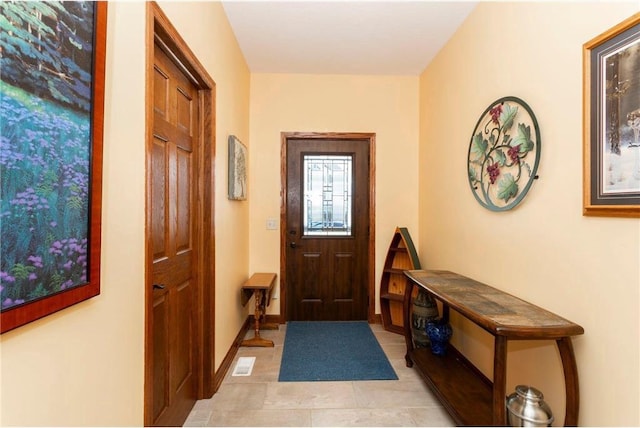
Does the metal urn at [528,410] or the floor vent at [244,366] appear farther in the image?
the floor vent at [244,366]

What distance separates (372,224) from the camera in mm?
3574

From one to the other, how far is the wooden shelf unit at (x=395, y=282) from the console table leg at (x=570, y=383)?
1848 millimetres

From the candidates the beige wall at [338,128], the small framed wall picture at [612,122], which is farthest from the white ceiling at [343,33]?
the small framed wall picture at [612,122]

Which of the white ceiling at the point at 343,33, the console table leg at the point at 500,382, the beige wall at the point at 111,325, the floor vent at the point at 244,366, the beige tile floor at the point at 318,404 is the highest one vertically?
the white ceiling at the point at 343,33

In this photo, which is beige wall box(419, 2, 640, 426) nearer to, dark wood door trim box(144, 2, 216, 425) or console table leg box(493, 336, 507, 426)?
console table leg box(493, 336, 507, 426)

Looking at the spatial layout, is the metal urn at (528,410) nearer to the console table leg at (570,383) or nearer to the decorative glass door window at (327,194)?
the console table leg at (570,383)

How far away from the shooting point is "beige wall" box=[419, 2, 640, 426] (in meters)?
1.24

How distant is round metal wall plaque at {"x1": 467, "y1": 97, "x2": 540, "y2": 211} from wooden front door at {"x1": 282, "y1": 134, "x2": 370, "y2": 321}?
145cm

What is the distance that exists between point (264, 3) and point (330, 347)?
2927 mm

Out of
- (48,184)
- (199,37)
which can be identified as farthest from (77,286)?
(199,37)

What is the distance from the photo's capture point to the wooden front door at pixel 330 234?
3.59 m

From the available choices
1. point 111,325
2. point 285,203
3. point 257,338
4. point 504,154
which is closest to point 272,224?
point 285,203

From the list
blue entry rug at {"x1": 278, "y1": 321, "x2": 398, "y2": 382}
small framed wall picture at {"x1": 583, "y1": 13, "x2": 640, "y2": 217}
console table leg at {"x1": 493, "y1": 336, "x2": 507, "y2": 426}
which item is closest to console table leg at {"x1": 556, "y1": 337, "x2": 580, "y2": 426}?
console table leg at {"x1": 493, "y1": 336, "x2": 507, "y2": 426}

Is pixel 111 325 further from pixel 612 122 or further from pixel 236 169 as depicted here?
pixel 612 122
